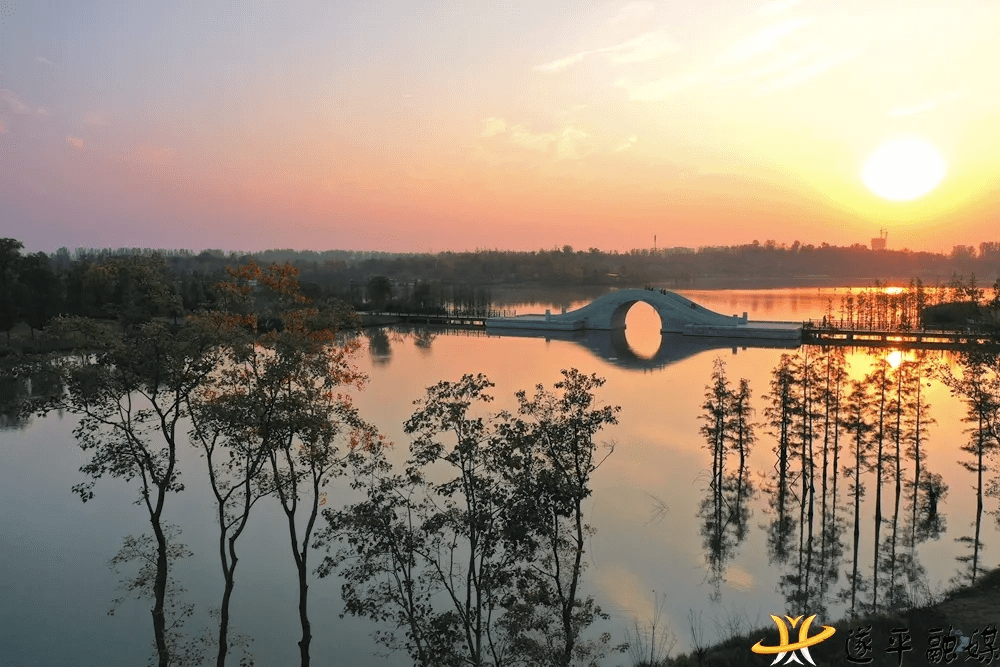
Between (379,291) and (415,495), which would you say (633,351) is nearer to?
(415,495)

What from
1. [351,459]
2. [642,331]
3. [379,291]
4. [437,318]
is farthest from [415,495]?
[379,291]

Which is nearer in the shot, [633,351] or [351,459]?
[351,459]

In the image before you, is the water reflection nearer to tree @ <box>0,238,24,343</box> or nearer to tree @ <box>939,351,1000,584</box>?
Result: tree @ <box>0,238,24,343</box>

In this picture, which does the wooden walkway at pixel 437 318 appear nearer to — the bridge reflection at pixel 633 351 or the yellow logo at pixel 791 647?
the bridge reflection at pixel 633 351

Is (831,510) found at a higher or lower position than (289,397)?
lower

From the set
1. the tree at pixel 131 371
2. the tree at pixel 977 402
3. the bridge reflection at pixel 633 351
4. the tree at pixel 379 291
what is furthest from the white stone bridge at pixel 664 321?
the tree at pixel 131 371

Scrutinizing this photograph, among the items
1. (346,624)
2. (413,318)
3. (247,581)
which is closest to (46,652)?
(247,581)

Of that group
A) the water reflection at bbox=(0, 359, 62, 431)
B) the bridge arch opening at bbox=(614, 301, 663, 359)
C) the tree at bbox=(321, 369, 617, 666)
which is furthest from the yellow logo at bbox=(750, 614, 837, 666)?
the bridge arch opening at bbox=(614, 301, 663, 359)
